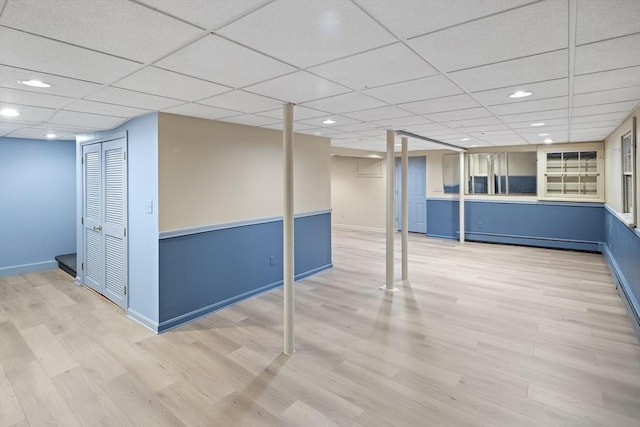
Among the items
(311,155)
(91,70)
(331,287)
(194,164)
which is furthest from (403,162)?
(91,70)

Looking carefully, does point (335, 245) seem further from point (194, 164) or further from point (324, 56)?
point (324, 56)

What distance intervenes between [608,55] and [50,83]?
Result: 3590mm

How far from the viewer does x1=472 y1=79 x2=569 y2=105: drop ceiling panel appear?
260 centimetres

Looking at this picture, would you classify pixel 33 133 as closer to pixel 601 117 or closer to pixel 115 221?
pixel 115 221

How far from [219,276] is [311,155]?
238 cm

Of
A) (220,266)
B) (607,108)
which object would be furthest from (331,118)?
(607,108)

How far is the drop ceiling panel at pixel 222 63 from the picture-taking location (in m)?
1.82

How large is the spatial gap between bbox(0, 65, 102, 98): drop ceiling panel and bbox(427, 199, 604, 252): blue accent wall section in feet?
→ 26.9

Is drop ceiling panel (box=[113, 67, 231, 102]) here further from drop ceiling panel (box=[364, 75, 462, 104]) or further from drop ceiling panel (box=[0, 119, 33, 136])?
drop ceiling panel (box=[0, 119, 33, 136])

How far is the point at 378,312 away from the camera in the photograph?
159 inches

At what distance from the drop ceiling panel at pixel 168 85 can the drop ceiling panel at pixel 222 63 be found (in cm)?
12

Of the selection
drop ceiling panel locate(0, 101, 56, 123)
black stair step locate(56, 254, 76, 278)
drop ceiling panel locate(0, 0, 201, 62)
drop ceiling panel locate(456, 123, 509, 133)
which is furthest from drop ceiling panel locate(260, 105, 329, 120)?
black stair step locate(56, 254, 76, 278)

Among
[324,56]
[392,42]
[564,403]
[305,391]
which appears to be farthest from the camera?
[305,391]

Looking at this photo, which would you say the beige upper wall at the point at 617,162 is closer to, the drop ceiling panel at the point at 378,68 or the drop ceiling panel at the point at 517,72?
the drop ceiling panel at the point at 517,72
